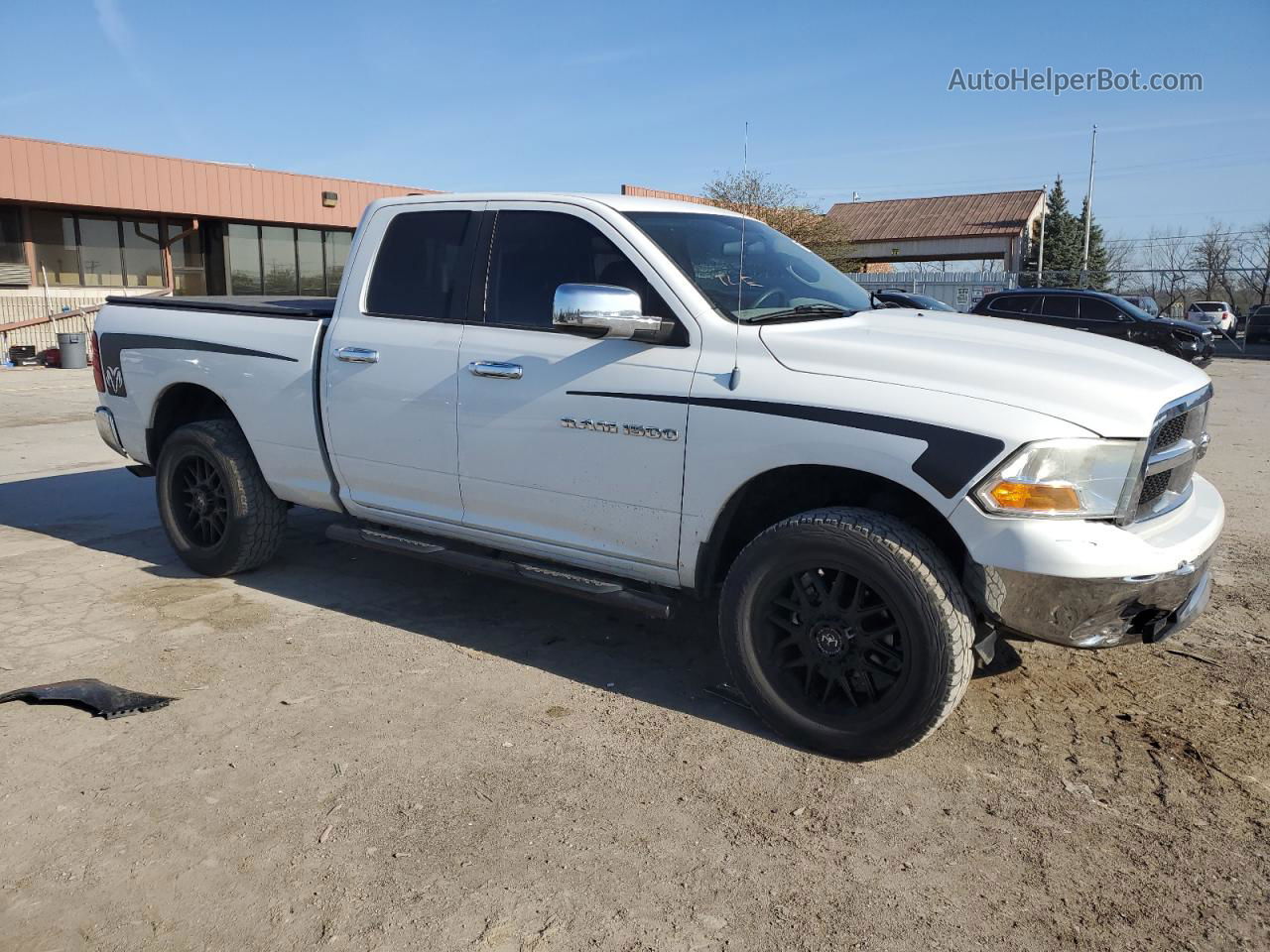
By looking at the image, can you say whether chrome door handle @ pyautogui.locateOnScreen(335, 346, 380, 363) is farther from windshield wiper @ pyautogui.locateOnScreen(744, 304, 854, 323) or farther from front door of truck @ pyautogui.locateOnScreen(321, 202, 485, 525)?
windshield wiper @ pyautogui.locateOnScreen(744, 304, 854, 323)

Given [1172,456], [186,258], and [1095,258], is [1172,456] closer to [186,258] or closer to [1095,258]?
[186,258]

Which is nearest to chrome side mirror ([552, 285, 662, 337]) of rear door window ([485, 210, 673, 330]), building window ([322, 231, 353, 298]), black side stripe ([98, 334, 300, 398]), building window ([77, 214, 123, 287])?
rear door window ([485, 210, 673, 330])

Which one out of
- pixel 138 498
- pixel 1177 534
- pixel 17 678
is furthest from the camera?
pixel 138 498

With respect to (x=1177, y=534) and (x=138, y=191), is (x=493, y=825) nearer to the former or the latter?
(x=1177, y=534)

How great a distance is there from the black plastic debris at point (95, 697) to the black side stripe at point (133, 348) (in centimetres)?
180

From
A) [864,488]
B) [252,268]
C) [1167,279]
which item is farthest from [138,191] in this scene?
[1167,279]

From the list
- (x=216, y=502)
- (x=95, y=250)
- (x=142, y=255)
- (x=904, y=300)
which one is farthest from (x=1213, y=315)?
(x=216, y=502)

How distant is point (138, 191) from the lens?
77.4 ft

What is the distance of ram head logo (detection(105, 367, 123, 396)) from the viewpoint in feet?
18.8

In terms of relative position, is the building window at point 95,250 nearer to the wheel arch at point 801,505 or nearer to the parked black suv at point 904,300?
the parked black suv at point 904,300

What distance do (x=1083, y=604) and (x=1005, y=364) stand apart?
83cm

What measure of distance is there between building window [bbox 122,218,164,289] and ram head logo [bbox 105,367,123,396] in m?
21.7

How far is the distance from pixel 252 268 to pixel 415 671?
2581 centimetres

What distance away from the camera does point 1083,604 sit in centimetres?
305
